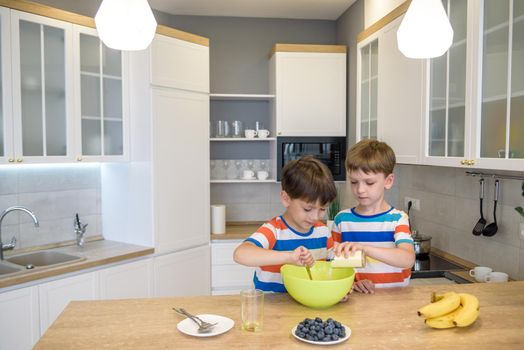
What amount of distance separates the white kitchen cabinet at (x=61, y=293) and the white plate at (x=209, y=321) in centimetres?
155

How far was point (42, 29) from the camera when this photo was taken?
8.93 ft

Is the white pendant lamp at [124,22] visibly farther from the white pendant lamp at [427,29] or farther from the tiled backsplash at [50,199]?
the tiled backsplash at [50,199]

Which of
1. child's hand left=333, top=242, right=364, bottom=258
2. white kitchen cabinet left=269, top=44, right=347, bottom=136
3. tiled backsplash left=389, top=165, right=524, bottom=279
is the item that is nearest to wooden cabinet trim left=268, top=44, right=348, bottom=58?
white kitchen cabinet left=269, top=44, right=347, bottom=136

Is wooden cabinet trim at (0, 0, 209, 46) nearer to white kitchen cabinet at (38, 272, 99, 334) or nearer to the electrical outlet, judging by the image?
white kitchen cabinet at (38, 272, 99, 334)

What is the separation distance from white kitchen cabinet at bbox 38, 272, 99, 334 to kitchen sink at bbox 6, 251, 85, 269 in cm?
16

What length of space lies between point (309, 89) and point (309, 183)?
243 centimetres

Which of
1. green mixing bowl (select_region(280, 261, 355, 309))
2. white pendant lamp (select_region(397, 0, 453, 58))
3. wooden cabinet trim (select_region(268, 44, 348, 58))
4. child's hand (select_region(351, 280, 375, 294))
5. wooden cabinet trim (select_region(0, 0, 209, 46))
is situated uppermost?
wooden cabinet trim (select_region(268, 44, 348, 58))

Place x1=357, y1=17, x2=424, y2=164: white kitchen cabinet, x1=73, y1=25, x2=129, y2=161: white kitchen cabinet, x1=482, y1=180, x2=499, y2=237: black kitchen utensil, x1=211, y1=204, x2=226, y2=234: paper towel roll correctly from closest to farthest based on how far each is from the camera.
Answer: x1=482, y1=180, x2=499, y2=237: black kitchen utensil → x1=357, y1=17, x2=424, y2=164: white kitchen cabinet → x1=73, y1=25, x2=129, y2=161: white kitchen cabinet → x1=211, y1=204, x2=226, y2=234: paper towel roll

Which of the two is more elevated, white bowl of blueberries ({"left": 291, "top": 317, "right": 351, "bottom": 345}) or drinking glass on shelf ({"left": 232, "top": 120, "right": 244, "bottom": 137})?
drinking glass on shelf ({"left": 232, "top": 120, "right": 244, "bottom": 137})

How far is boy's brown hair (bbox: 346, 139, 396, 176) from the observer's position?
1.69 m

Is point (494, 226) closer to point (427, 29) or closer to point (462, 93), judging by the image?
point (462, 93)

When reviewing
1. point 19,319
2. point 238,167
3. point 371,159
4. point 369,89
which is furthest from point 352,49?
point 19,319

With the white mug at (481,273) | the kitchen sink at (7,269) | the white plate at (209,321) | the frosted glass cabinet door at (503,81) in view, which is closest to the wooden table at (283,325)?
the white plate at (209,321)

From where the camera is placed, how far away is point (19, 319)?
7.88ft
